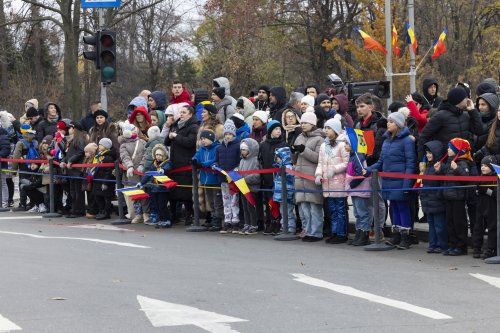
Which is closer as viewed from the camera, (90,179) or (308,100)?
(308,100)

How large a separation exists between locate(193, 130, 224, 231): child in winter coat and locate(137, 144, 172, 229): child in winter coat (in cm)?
87

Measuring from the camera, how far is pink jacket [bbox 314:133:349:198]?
15320 mm

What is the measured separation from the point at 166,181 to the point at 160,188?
11.5 inches

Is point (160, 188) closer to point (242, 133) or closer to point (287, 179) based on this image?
point (242, 133)

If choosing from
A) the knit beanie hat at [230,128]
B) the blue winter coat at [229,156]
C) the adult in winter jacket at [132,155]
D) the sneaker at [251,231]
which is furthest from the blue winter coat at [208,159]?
the adult in winter jacket at [132,155]

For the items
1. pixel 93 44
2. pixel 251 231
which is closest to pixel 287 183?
pixel 251 231

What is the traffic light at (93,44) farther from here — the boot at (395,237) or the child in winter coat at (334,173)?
the boot at (395,237)

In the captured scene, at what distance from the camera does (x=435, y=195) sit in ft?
46.2

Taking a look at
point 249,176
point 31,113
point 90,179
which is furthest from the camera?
point 31,113

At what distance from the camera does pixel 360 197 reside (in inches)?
598

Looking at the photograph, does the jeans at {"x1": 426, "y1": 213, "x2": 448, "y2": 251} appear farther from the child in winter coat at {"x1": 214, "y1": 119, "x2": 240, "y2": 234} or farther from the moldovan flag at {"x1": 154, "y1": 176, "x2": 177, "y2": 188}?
the moldovan flag at {"x1": 154, "y1": 176, "x2": 177, "y2": 188}

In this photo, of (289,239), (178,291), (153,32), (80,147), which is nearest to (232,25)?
(153,32)

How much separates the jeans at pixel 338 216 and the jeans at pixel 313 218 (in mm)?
283

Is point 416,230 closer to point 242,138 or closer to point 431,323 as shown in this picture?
point 242,138
